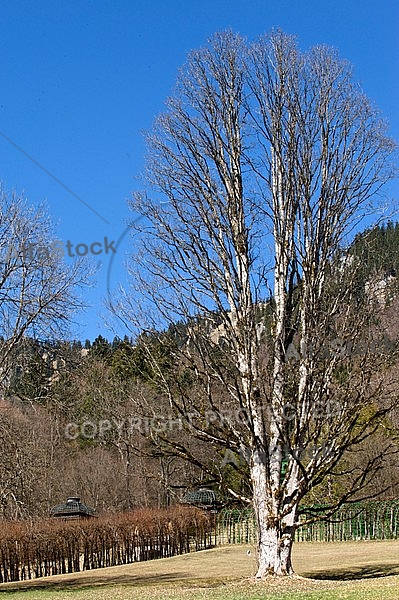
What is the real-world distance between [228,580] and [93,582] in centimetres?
522

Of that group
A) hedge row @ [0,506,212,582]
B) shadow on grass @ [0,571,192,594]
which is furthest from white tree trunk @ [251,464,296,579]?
hedge row @ [0,506,212,582]

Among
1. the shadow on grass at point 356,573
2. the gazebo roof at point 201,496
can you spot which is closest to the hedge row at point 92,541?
the gazebo roof at point 201,496

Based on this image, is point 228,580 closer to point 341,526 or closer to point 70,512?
point 70,512

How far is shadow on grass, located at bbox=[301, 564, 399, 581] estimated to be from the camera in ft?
46.4

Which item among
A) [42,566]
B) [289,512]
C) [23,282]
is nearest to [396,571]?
[289,512]

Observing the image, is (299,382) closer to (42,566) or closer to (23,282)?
(23,282)

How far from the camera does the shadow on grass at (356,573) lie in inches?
557

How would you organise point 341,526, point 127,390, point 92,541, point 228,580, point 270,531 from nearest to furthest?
1. point 270,531
2. point 228,580
3. point 127,390
4. point 92,541
5. point 341,526

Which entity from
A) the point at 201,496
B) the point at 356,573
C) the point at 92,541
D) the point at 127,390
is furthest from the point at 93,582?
the point at 201,496

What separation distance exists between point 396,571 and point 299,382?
16.3ft

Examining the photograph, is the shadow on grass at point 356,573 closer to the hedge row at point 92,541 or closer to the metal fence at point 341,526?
the hedge row at point 92,541

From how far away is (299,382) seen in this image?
12461 millimetres

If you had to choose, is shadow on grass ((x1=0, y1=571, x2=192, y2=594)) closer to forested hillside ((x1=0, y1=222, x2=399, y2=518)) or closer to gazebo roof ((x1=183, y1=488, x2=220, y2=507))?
forested hillside ((x1=0, y1=222, x2=399, y2=518))

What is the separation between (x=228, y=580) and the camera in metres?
14.5
